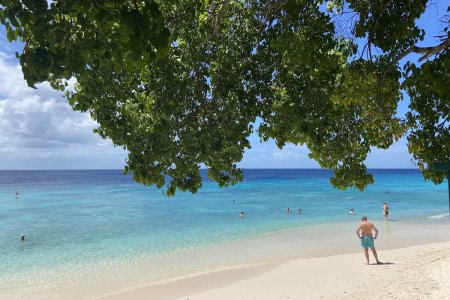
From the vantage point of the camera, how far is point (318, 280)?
15.0m

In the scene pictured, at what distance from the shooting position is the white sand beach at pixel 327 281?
12711 millimetres

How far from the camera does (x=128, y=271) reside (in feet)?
59.3

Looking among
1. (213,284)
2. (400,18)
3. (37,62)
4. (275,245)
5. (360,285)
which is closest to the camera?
(37,62)

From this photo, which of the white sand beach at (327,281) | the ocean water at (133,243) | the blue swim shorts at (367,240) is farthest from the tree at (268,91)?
the ocean water at (133,243)

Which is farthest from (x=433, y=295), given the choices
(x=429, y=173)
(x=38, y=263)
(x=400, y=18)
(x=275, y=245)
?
(x=38, y=263)

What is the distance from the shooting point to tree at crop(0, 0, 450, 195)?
285 inches

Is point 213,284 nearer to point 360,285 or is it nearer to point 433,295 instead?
point 360,285

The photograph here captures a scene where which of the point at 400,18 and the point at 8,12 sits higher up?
the point at 400,18

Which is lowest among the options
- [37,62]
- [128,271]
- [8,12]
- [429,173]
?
[128,271]

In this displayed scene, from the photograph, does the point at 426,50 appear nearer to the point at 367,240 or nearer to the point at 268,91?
the point at 268,91

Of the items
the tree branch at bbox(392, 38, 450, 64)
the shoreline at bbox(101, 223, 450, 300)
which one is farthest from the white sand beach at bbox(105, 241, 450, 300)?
the tree branch at bbox(392, 38, 450, 64)

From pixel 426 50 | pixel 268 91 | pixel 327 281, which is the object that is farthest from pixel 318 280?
pixel 426 50

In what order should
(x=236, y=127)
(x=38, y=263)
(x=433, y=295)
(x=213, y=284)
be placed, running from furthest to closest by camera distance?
(x=38, y=263)
(x=213, y=284)
(x=433, y=295)
(x=236, y=127)

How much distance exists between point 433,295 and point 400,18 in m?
8.42
